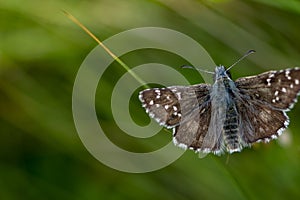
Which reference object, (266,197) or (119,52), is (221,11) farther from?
(266,197)

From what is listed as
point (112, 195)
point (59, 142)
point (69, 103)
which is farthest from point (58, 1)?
point (112, 195)

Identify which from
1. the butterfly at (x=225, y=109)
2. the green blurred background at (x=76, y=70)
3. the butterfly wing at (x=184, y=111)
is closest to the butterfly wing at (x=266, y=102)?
the butterfly at (x=225, y=109)

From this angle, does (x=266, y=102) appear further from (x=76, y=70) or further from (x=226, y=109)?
(x=76, y=70)

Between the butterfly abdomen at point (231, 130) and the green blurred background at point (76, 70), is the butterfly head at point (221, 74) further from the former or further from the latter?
the green blurred background at point (76, 70)

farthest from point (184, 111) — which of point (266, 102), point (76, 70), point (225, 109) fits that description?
point (76, 70)

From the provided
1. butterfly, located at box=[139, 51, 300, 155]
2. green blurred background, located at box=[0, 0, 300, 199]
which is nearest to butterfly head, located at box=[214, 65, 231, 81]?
butterfly, located at box=[139, 51, 300, 155]

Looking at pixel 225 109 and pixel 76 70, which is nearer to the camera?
pixel 225 109

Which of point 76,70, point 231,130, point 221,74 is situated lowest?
point 231,130

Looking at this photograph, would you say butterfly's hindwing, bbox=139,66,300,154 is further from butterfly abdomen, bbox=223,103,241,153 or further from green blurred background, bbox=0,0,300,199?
green blurred background, bbox=0,0,300,199
